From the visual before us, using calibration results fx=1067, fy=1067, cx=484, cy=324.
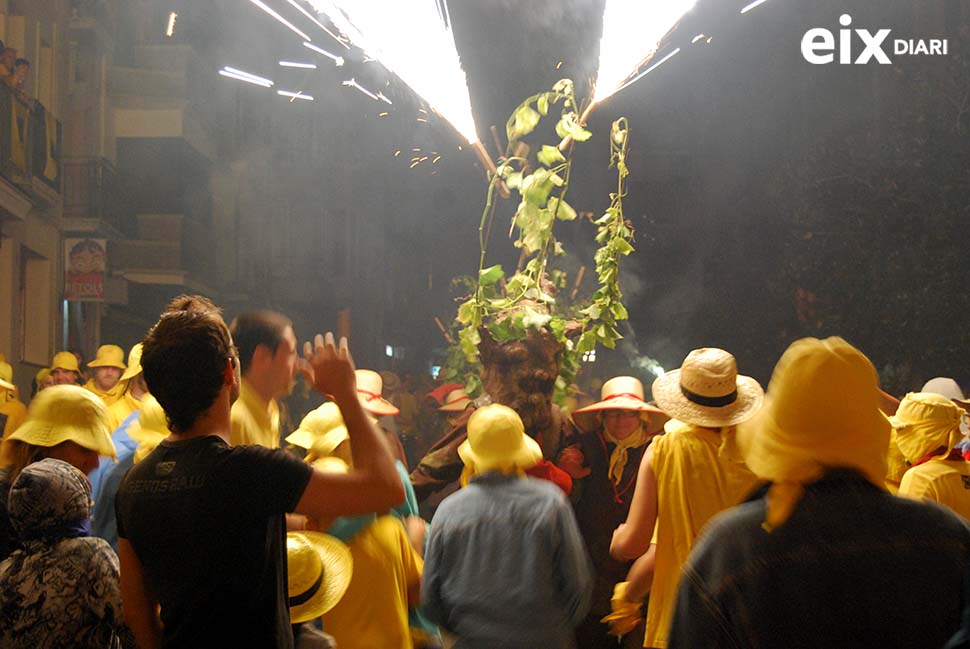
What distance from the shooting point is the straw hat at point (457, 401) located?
24.3 feet

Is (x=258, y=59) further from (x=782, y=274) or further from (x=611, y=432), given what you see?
(x=611, y=432)

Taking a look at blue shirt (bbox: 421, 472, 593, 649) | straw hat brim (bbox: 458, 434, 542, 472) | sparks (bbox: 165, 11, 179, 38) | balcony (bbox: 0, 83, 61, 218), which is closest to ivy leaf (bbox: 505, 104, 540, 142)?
straw hat brim (bbox: 458, 434, 542, 472)

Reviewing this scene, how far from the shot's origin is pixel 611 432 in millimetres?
6137

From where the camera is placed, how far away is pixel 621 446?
605 centimetres

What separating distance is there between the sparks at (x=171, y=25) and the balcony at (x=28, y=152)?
631cm

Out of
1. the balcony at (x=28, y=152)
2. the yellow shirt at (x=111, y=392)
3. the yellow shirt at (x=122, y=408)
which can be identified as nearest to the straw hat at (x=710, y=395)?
the yellow shirt at (x=122, y=408)

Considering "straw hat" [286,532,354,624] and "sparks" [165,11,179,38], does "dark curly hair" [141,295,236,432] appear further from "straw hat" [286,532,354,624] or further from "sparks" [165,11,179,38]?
"sparks" [165,11,179,38]

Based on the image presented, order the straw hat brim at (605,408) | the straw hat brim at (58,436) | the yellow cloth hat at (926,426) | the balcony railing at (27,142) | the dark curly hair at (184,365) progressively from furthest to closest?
1. the balcony railing at (27,142)
2. the straw hat brim at (605,408)
3. the yellow cloth hat at (926,426)
4. the straw hat brim at (58,436)
5. the dark curly hair at (184,365)

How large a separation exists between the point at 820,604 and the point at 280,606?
1.22 meters

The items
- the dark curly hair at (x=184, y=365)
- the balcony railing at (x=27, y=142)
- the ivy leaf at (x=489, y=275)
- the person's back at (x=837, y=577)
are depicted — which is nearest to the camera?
the person's back at (x=837, y=577)

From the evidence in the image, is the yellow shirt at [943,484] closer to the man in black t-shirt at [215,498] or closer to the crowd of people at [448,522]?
the crowd of people at [448,522]

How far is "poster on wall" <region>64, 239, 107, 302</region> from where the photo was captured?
16.6 metres

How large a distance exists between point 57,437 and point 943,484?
3.66m

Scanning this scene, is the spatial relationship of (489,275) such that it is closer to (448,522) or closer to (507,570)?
(448,522)
